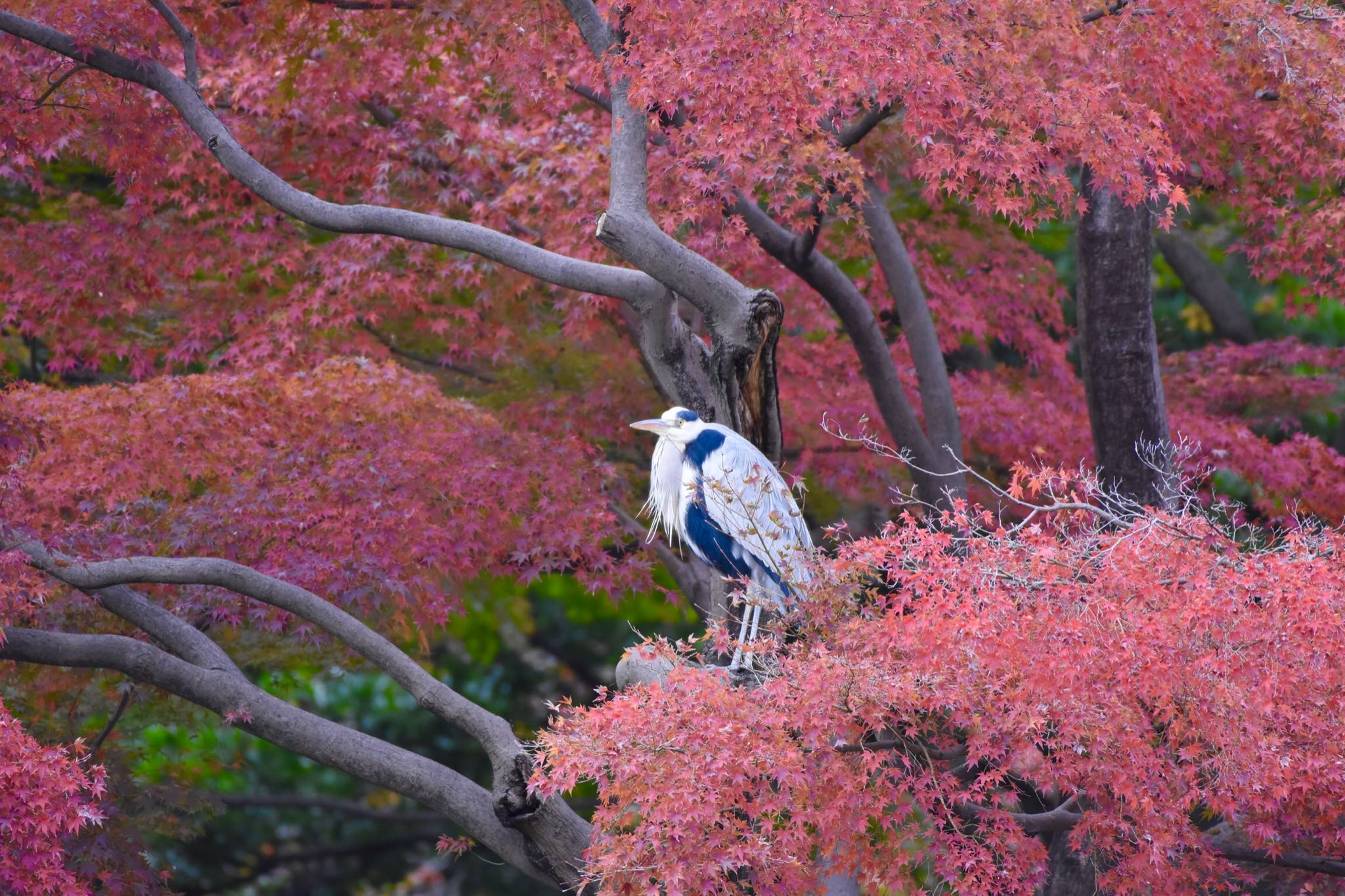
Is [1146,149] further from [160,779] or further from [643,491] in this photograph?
[160,779]

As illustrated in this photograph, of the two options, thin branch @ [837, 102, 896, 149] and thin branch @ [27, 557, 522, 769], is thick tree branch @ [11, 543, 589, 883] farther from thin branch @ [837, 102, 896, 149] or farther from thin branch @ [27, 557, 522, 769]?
thin branch @ [837, 102, 896, 149]

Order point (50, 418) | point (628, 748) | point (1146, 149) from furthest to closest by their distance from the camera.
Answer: point (50, 418), point (1146, 149), point (628, 748)

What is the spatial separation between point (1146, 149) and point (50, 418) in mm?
4232

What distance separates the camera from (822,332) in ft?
27.1

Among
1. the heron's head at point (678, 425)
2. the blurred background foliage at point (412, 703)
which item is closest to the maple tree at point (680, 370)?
the heron's head at point (678, 425)

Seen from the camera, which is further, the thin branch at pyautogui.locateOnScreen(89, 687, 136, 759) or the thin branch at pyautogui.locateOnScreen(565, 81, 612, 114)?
the thin branch at pyautogui.locateOnScreen(565, 81, 612, 114)

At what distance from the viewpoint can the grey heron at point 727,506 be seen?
381cm

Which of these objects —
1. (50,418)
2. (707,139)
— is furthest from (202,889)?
(707,139)

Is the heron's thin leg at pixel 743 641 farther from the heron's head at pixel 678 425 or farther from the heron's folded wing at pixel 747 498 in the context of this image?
the heron's head at pixel 678 425

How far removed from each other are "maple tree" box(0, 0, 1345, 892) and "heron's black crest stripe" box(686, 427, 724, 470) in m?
0.19

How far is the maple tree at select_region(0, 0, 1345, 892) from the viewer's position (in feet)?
10.1

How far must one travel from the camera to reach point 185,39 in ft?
15.9

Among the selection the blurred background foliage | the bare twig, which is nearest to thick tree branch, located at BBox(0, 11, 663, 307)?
the bare twig

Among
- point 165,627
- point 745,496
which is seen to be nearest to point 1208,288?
point 745,496
